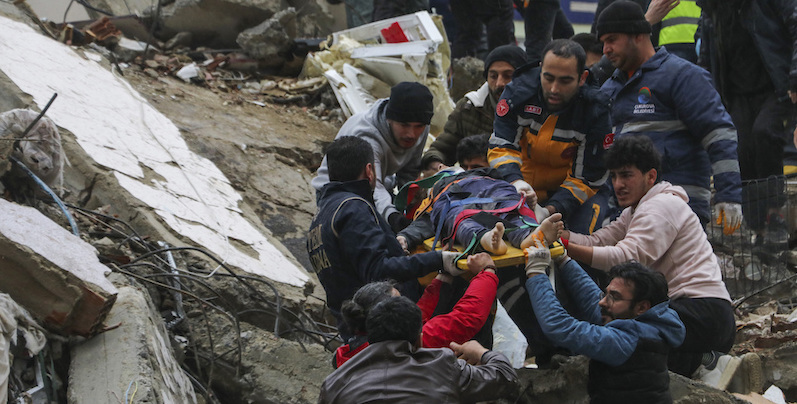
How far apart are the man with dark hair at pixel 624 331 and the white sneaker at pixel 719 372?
104cm

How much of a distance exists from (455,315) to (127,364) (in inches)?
51.5

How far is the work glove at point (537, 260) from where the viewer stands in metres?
3.29

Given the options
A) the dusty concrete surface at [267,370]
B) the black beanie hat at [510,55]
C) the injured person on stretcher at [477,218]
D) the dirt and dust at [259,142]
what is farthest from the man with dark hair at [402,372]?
the dirt and dust at [259,142]

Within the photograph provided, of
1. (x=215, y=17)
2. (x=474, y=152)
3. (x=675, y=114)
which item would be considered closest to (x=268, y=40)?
(x=215, y=17)

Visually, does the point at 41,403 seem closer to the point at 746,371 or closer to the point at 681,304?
the point at 681,304

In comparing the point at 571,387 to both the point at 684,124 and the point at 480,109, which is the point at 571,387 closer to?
the point at 684,124

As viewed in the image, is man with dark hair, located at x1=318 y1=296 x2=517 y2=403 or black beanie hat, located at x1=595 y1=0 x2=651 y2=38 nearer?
man with dark hair, located at x1=318 y1=296 x2=517 y2=403

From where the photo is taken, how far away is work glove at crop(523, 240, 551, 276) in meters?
3.29

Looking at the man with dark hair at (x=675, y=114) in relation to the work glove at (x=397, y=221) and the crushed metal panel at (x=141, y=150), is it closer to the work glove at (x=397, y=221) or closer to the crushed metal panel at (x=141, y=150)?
the work glove at (x=397, y=221)

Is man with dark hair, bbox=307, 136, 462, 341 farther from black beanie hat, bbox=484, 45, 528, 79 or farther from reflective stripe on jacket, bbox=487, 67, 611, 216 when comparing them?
black beanie hat, bbox=484, 45, 528, 79

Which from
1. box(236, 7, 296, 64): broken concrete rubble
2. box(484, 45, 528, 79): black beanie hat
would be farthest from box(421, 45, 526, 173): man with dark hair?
box(236, 7, 296, 64): broken concrete rubble

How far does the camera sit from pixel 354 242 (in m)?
3.50

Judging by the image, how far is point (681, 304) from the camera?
3.47m

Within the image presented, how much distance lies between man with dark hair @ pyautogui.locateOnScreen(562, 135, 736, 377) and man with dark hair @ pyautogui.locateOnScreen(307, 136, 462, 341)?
2.39 feet
